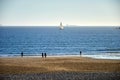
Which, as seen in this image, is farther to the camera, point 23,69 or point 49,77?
point 23,69

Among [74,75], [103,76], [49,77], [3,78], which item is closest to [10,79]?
[3,78]

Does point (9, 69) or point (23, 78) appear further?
point (9, 69)

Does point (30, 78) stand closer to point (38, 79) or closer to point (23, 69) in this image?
point (38, 79)

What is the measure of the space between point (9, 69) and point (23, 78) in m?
8.40

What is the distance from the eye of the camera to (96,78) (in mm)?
26531

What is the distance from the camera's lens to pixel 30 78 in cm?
2678

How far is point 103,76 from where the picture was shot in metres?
27.7

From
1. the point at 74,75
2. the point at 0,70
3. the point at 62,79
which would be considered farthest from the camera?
the point at 0,70

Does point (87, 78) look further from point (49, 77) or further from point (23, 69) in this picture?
point (23, 69)

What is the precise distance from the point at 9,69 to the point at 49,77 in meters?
8.82

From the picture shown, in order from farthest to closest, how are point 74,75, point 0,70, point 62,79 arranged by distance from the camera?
point 0,70 < point 74,75 < point 62,79

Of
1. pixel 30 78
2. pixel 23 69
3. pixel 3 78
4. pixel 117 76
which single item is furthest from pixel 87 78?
pixel 23 69

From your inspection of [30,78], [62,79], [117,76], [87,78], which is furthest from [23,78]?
[117,76]

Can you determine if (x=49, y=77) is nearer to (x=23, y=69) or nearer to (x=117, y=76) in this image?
(x=117, y=76)
